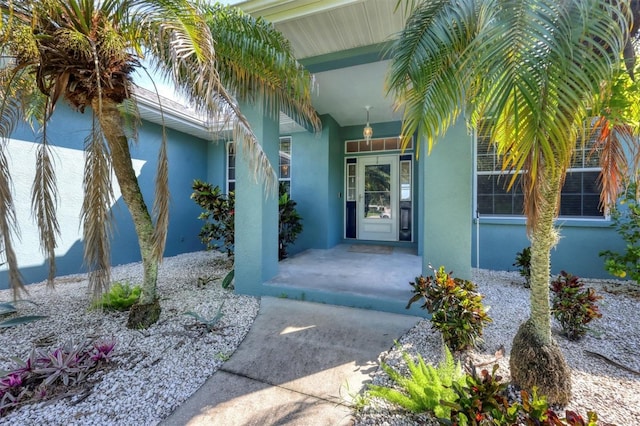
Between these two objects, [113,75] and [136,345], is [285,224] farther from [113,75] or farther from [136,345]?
[113,75]

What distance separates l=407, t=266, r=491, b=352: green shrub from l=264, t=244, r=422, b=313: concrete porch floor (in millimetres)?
778

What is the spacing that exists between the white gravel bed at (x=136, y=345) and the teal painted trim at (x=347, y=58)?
3.49m

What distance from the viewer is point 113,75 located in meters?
2.45

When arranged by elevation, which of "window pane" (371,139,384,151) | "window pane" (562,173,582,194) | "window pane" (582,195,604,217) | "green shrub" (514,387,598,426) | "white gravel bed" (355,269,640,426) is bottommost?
"white gravel bed" (355,269,640,426)

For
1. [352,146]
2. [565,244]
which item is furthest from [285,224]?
[565,244]

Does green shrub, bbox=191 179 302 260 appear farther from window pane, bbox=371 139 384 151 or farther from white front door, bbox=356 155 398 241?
window pane, bbox=371 139 384 151

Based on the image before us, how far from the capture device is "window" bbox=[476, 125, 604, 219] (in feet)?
15.4

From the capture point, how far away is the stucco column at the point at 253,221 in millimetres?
3885

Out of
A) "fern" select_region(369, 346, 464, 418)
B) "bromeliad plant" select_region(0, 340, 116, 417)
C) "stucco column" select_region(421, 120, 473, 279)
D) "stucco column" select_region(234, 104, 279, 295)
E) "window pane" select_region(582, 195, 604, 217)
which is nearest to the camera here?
"fern" select_region(369, 346, 464, 418)

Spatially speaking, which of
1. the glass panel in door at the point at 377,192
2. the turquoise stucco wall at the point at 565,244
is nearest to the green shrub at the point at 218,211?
the glass panel in door at the point at 377,192

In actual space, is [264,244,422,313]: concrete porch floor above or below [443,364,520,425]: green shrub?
below

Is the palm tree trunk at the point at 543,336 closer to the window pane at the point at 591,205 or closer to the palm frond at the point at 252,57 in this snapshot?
the palm frond at the point at 252,57

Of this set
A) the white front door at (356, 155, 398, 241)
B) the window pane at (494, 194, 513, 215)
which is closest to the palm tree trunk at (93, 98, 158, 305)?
the white front door at (356, 155, 398, 241)

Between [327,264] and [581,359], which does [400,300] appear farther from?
[327,264]
